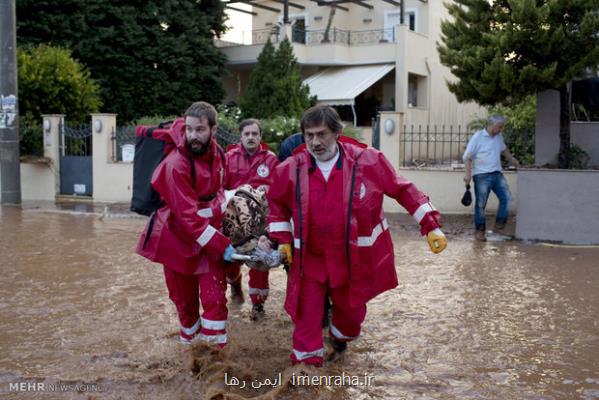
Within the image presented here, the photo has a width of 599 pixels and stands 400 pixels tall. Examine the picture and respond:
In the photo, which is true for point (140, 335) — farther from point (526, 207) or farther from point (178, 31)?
point (178, 31)

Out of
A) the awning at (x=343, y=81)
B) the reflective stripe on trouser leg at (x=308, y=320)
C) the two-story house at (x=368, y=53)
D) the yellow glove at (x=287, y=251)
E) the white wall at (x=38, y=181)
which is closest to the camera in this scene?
the reflective stripe on trouser leg at (x=308, y=320)

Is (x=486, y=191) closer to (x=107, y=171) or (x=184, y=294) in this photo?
(x=184, y=294)

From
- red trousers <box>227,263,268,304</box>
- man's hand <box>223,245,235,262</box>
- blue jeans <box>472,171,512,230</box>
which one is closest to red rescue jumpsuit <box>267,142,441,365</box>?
man's hand <box>223,245,235,262</box>

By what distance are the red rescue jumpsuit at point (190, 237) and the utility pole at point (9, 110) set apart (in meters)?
11.8

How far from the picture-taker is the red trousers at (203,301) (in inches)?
190

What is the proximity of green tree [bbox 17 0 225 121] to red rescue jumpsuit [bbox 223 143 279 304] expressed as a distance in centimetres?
1682

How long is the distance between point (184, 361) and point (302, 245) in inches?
47.7

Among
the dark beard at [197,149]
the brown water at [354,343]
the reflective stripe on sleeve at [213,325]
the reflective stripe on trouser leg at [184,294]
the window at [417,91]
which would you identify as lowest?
the brown water at [354,343]

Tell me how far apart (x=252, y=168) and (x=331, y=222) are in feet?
6.58

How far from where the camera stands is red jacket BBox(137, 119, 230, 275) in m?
4.66

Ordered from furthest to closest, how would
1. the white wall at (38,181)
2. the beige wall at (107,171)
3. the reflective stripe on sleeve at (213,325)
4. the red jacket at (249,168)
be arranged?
the white wall at (38,181) → the beige wall at (107,171) → the red jacket at (249,168) → the reflective stripe on sleeve at (213,325)

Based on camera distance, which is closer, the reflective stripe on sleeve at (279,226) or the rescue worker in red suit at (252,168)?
the reflective stripe on sleeve at (279,226)

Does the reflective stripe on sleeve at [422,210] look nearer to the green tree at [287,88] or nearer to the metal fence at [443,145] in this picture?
the metal fence at [443,145]

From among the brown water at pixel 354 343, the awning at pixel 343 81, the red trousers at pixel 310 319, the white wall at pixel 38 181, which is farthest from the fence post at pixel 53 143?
the red trousers at pixel 310 319
